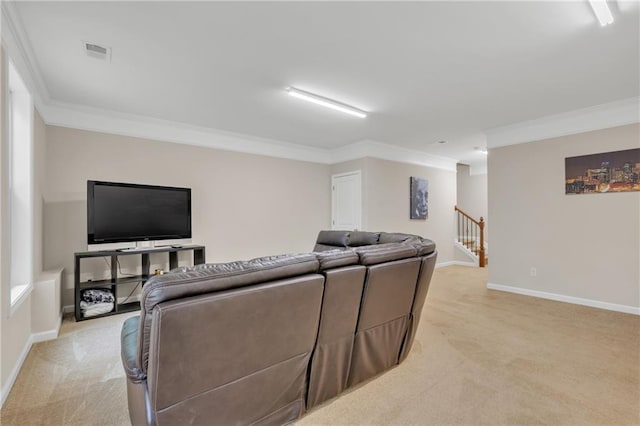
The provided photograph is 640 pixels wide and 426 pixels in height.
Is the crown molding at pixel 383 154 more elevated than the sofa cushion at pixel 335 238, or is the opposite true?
the crown molding at pixel 383 154

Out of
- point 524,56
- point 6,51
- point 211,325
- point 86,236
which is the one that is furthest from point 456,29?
point 86,236

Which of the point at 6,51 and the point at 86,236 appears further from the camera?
the point at 86,236

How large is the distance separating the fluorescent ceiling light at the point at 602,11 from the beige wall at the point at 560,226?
2330mm

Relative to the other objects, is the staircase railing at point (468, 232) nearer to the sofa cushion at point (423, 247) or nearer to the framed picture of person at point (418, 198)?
the framed picture of person at point (418, 198)

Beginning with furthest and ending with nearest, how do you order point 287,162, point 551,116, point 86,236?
1. point 287,162
2. point 551,116
3. point 86,236

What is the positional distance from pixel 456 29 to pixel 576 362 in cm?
275

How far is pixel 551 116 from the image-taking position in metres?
4.14

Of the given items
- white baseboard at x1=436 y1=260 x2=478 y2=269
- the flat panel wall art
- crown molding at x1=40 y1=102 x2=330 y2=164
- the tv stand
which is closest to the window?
the tv stand

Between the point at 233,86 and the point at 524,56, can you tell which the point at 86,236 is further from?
the point at 524,56

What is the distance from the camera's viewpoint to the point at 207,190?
186 inches

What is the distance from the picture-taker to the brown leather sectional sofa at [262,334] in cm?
121

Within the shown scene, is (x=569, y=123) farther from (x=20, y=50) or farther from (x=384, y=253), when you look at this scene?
(x=20, y=50)

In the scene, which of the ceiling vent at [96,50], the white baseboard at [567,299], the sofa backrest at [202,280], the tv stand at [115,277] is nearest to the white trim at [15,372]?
the tv stand at [115,277]

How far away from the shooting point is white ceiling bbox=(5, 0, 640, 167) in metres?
2.07
